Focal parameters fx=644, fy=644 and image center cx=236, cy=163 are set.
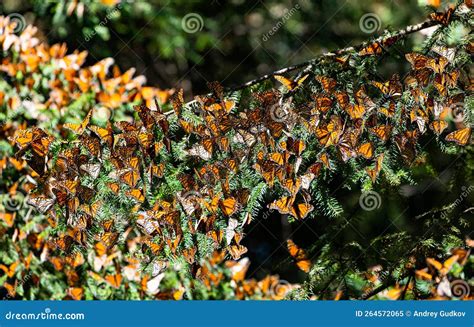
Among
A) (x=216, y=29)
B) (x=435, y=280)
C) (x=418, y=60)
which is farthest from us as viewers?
(x=216, y=29)

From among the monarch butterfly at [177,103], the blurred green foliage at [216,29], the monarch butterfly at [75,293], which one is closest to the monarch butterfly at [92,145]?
the monarch butterfly at [177,103]

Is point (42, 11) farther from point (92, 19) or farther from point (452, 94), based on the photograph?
point (452, 94)

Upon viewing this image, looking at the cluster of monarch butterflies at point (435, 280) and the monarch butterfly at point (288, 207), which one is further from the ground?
the cluster of monarch butterflies at point (435, 280)

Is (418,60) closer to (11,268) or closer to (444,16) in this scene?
(444,16)

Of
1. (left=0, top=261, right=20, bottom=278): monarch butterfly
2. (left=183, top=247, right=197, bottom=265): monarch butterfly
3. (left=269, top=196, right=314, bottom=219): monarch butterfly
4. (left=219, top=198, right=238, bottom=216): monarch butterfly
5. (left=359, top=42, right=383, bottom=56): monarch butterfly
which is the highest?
(left=359, top=42, right=383, bottom=56): monarch butterfly

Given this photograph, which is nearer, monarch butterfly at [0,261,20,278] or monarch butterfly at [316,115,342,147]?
monarch butterfly at [316,115,342,147]

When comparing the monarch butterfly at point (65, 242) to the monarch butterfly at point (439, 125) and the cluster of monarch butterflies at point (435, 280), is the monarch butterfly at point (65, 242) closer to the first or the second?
the cluster of monarch butterflies at point (435, 280)

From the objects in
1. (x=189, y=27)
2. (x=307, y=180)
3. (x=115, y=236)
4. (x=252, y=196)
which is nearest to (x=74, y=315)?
(x=115, y=236)

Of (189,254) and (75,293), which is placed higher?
(189,254)

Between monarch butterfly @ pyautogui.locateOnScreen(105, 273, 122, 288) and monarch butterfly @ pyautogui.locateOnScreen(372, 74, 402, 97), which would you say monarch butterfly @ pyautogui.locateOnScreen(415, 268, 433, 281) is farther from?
monarch butterfly @ pyautogui.locateOnScreen(105, 273, 122, 288)

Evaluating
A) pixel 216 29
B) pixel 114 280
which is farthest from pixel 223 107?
pixel 216 29

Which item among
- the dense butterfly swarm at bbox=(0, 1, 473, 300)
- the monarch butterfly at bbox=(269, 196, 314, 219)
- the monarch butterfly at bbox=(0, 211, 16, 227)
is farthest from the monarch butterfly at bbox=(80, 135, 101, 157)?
the monarch butterfly at bbox=(0, 211, 16, 227)
